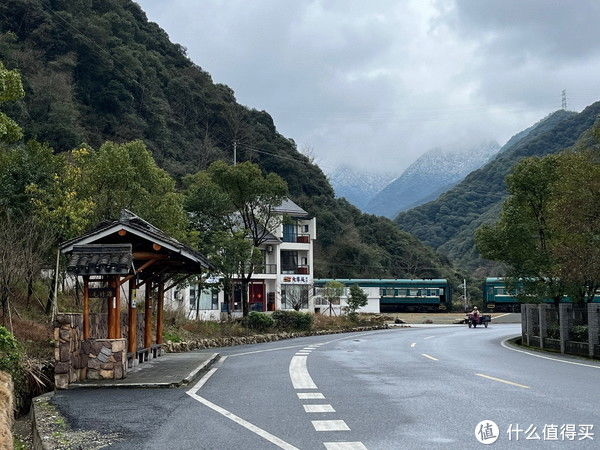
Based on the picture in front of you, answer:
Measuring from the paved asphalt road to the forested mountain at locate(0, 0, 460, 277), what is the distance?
144 ft

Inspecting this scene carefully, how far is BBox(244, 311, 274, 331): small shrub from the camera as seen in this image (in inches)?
1313

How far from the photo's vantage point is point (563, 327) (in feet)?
72.0

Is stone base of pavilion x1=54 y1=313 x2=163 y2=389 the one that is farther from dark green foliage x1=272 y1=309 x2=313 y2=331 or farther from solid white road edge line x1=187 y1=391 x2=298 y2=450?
dark green foliage x1=272 y1=309 x2=313 y2=331

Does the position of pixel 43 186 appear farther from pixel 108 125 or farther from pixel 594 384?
pixel 108 125

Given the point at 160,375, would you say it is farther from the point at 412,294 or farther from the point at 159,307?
the point at 412,294

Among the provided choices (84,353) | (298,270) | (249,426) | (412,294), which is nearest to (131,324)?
(84,353)

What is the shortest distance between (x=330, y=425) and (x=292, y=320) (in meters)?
30.3

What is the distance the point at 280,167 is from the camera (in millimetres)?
74438

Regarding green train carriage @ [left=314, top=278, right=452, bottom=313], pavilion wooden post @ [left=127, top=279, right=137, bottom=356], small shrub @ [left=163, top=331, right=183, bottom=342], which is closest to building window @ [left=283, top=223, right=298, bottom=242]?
green train carriage @ [left=314, top=278, right=452, bottom=313]

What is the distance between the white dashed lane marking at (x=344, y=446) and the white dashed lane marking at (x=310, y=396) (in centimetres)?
335

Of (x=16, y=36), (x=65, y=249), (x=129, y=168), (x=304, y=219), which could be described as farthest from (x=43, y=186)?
(x=16, y=36)

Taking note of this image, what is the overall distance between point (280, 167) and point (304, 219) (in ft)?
53.0

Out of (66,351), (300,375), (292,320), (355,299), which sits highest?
(355,299)

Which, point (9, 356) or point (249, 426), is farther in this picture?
point (9, 356)
